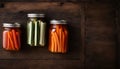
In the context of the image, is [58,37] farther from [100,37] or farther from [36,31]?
[100,37]

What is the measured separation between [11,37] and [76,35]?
390 millimetres

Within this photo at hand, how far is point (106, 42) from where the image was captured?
174 centimetres

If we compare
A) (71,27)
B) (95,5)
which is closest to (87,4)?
(95,5)

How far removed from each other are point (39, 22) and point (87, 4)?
0.31m

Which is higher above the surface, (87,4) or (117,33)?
(87,4)

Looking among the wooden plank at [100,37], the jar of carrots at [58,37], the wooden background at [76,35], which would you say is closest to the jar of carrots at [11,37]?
the wooden background at [76,35]

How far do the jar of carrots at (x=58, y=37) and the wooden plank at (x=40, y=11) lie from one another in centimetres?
8

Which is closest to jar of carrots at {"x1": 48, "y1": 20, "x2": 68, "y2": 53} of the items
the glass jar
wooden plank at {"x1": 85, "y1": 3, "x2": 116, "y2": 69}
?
the glass jar

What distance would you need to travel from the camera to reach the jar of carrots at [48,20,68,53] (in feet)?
5.38

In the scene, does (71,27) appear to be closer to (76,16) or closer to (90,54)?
(76,16)

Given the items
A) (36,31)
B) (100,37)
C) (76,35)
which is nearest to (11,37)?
(36,31)

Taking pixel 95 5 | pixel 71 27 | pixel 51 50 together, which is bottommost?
pixel 51 50

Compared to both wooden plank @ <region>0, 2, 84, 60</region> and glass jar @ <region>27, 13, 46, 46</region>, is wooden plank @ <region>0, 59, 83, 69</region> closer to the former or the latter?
wooden plank @ <region>0, 2, 84, 60</region>

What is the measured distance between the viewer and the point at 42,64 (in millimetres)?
1734
